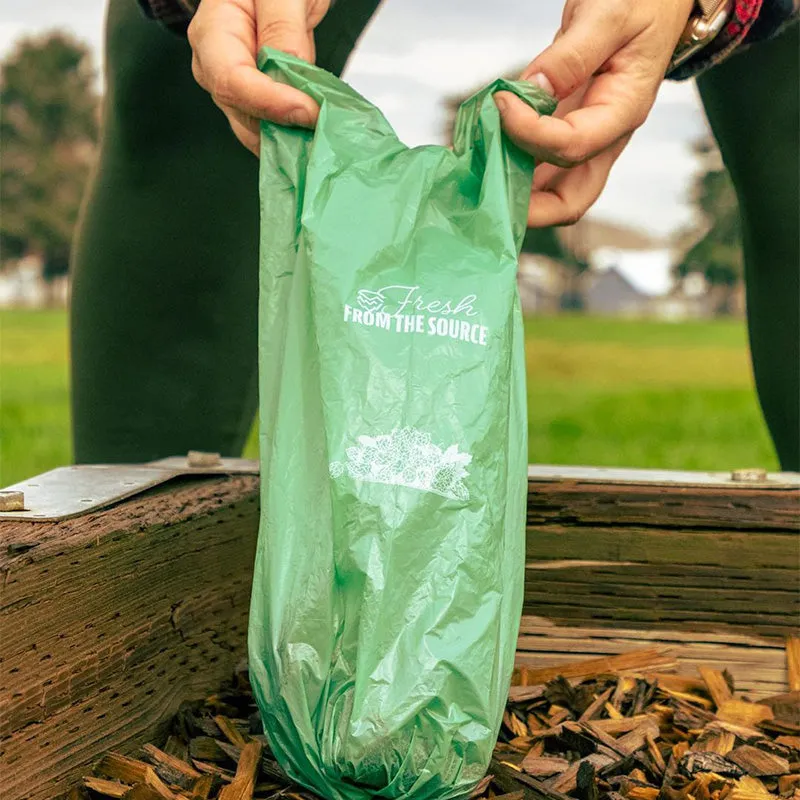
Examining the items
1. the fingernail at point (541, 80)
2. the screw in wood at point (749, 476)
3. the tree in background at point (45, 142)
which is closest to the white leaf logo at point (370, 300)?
the fingernail at point (541, 80)

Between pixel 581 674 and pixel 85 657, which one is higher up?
pixel 85 657

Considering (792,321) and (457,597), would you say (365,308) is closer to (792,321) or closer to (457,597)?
(457,597)

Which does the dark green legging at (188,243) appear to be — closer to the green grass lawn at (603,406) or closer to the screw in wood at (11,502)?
the screw in wood at (11,502)

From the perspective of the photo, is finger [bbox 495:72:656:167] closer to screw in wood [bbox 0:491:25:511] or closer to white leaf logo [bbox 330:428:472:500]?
white leaf logo [bbox 330:428:472:500]

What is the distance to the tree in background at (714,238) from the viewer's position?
94.0 feet

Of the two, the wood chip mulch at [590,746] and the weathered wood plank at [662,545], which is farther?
the weathered wood plank at [662,545]

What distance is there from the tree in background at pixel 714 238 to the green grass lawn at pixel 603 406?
1596 cm

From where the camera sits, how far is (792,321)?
6.25 ft

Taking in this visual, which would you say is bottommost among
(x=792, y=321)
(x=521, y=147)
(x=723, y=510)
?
(x=723, y=510)

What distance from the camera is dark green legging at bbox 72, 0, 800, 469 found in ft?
5.79

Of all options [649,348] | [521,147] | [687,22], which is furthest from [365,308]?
[649,348]

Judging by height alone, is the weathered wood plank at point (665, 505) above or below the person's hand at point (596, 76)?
below

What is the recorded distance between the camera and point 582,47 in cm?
123

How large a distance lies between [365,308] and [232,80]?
314mm
